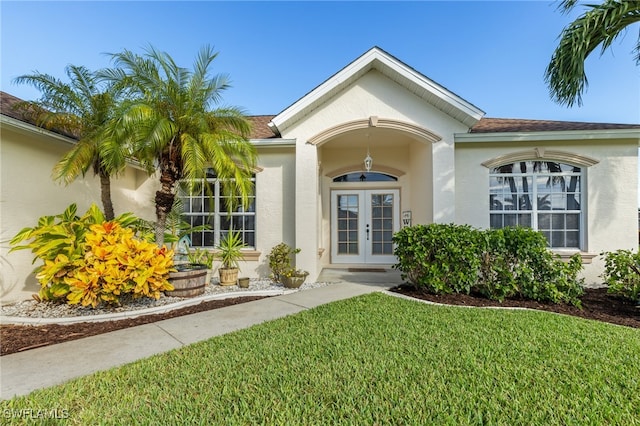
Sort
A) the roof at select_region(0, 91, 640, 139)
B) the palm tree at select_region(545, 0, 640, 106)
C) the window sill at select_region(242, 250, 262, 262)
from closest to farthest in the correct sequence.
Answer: the palm tree at select_region(545, 0, 640, 106)
the roof at select_region(0, 91, 640, 139)
the window sill at select_region(242, 250, 262, 262)

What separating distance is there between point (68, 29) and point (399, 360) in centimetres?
1025

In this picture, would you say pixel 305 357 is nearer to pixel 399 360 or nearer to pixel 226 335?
pixel 399 360

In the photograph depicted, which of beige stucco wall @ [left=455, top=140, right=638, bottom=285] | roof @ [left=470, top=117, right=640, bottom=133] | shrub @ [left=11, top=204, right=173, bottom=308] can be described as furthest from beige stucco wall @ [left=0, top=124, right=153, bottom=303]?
roof @ [left=470, top=117, right=640, bottom=133]

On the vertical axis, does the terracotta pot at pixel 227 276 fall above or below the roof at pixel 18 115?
below

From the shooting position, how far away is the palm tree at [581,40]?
5586 millimetres

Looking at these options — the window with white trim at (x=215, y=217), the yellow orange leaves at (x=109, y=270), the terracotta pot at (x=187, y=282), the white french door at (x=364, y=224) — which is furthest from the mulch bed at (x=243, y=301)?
the white french door at (x=364, y=224)

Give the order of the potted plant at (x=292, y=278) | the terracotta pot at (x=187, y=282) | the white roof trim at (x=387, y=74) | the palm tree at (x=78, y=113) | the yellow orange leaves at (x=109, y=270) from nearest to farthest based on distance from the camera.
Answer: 1. the yellow orange leaves at (x=109, y=270)
2. the palm tree at (x=78, y=113)
3. the terracotta pot at (x=187, y=282)
4. the potted plant at (x=292, y=278)
5. the white roof trim at (x=387, y=74)

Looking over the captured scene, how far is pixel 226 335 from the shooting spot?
4062mm

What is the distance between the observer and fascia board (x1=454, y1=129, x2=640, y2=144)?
7346mm

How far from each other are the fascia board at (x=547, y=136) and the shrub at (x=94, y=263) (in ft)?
26.4

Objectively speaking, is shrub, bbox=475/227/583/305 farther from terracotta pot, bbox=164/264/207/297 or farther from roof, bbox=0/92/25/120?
roof, bbox=0/92/25/120

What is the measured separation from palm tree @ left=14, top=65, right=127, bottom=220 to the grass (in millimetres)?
4743

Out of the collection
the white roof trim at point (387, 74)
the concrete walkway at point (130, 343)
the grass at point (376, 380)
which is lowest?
the concrete walkway at point (130, 343)

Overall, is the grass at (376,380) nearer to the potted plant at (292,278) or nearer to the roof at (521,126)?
the potted plant at (292,278)
